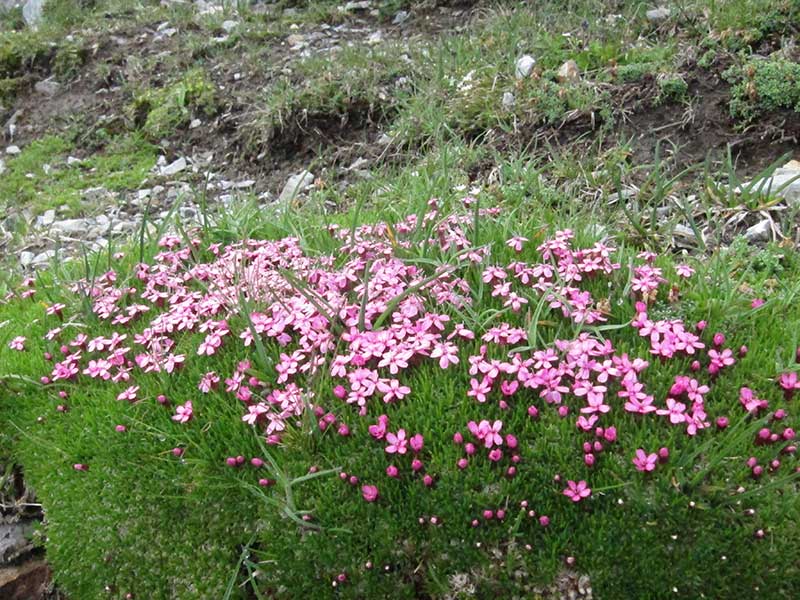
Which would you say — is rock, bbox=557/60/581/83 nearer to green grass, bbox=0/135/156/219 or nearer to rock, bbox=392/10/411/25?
rock, bbox=392/10/411/25

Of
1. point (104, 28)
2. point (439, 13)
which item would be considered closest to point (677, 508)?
point (439, 13)

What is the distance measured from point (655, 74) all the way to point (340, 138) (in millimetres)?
3098

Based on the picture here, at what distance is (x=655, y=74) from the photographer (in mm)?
5992

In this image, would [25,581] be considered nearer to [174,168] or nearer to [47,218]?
[47,218]

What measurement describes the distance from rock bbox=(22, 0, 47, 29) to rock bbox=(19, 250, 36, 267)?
6.82 m

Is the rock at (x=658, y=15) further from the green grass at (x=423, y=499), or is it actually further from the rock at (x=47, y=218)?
the rock at (x=47, y=218)

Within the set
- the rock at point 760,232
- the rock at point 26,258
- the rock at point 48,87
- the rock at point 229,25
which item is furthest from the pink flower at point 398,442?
the rock at point 48,87

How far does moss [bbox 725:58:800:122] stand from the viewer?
5.37 meters

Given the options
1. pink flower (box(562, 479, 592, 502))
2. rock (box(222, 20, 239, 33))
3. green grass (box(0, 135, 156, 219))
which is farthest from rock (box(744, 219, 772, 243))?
rock (box(222, 20, 239, 33))

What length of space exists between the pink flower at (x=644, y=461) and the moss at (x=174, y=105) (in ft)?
22.6

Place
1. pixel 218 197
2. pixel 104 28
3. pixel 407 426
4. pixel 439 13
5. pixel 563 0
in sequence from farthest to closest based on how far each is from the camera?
pixel 104 28 → pixel 439 13 → pixel 563 0 → pixel 218 197 → pixel 407 426

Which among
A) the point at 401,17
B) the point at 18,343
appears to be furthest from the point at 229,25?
the point at 18,343

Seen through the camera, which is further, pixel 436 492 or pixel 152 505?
pixel 152 505

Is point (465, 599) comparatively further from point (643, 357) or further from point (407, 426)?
point (643, 357)
